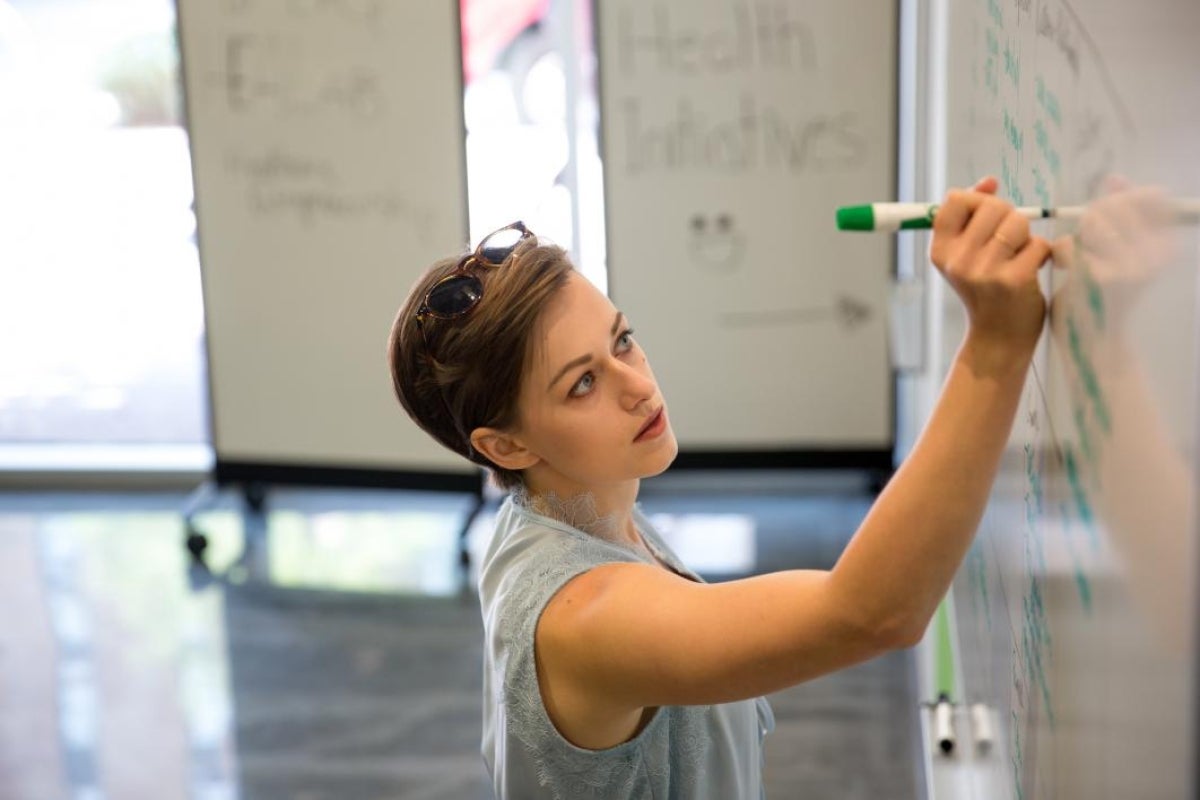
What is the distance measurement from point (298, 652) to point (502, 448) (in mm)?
2545

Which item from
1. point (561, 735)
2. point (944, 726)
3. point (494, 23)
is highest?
point (494, 23)

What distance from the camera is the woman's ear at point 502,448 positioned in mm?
1187

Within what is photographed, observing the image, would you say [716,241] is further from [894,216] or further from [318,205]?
[894,216]

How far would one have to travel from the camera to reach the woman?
83 centimetres

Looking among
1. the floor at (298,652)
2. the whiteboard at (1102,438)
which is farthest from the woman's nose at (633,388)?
the floor at (298,652)

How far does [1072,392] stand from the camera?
79 centimetres

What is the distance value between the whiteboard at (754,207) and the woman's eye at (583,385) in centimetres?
278

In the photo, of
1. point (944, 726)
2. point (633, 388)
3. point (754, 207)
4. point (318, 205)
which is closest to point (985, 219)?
point (633, 388)

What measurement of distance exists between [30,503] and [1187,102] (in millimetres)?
4888

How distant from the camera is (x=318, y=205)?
13.0 feet

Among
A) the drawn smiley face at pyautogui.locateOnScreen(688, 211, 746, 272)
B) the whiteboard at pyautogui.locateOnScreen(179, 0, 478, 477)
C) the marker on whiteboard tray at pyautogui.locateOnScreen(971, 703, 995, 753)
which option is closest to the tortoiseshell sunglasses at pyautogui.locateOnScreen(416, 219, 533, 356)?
the marker on whiteboard tray at pyautogui.locateOnScreen(971, 703, 995, 753)

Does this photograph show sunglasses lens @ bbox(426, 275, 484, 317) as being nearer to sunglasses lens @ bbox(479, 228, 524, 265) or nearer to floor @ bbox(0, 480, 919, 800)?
sunglasses lens @ bbox(479, 228, 524, 265)

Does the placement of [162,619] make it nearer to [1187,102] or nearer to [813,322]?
[813,322]

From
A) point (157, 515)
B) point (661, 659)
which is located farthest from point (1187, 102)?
point (157, 515)
